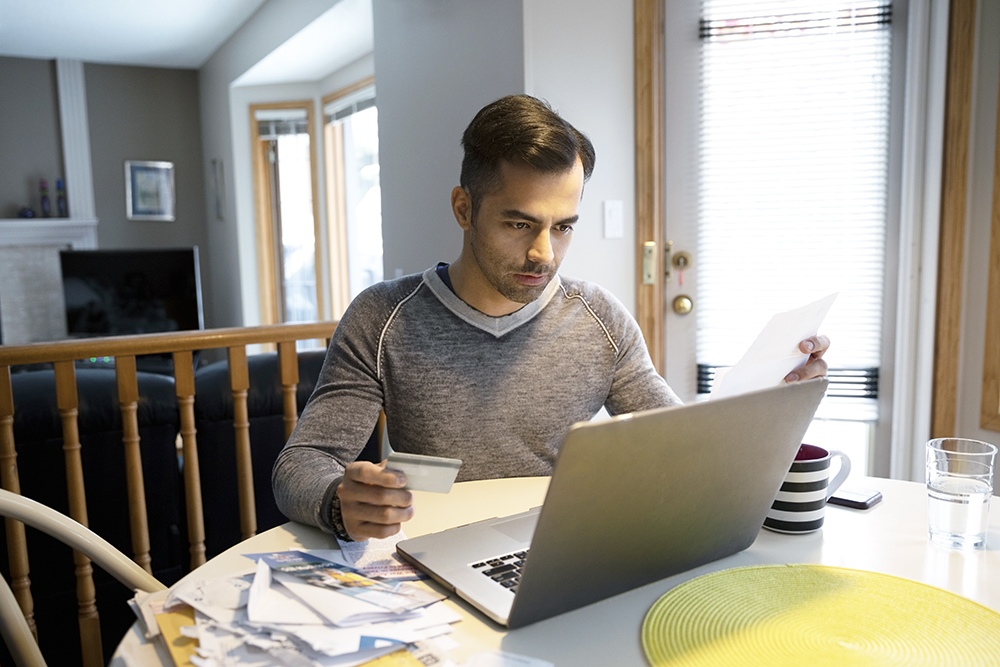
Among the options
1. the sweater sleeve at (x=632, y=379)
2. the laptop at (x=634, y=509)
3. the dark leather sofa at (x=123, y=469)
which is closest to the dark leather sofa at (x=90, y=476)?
the dark leather sofa at (x=123, y=469)

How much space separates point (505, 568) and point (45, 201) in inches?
Result: 238

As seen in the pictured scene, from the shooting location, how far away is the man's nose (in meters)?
1.22

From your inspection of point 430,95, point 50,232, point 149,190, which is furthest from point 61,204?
point 430,95

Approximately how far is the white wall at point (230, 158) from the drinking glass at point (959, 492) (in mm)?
4135

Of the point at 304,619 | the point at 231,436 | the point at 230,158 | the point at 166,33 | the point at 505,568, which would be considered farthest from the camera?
the point at 230,158

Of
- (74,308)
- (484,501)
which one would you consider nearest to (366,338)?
(484,501)

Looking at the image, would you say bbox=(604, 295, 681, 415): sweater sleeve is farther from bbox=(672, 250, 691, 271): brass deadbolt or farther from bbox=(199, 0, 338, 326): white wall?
bbox=(199, 0, 338, 326): white wall

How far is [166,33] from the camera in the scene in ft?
16.6

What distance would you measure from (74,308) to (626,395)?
17.5 ft

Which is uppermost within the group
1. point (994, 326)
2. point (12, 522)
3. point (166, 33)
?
point (166, 33)

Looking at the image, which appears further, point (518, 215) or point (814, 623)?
point (518, 215)

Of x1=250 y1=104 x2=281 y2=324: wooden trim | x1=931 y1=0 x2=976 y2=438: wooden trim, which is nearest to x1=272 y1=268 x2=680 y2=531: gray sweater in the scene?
x1=931 y1=0 x2=976 y2=438: wooden trim

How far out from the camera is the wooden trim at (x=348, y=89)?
433cm

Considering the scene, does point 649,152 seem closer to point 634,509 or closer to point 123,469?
point 123,469
